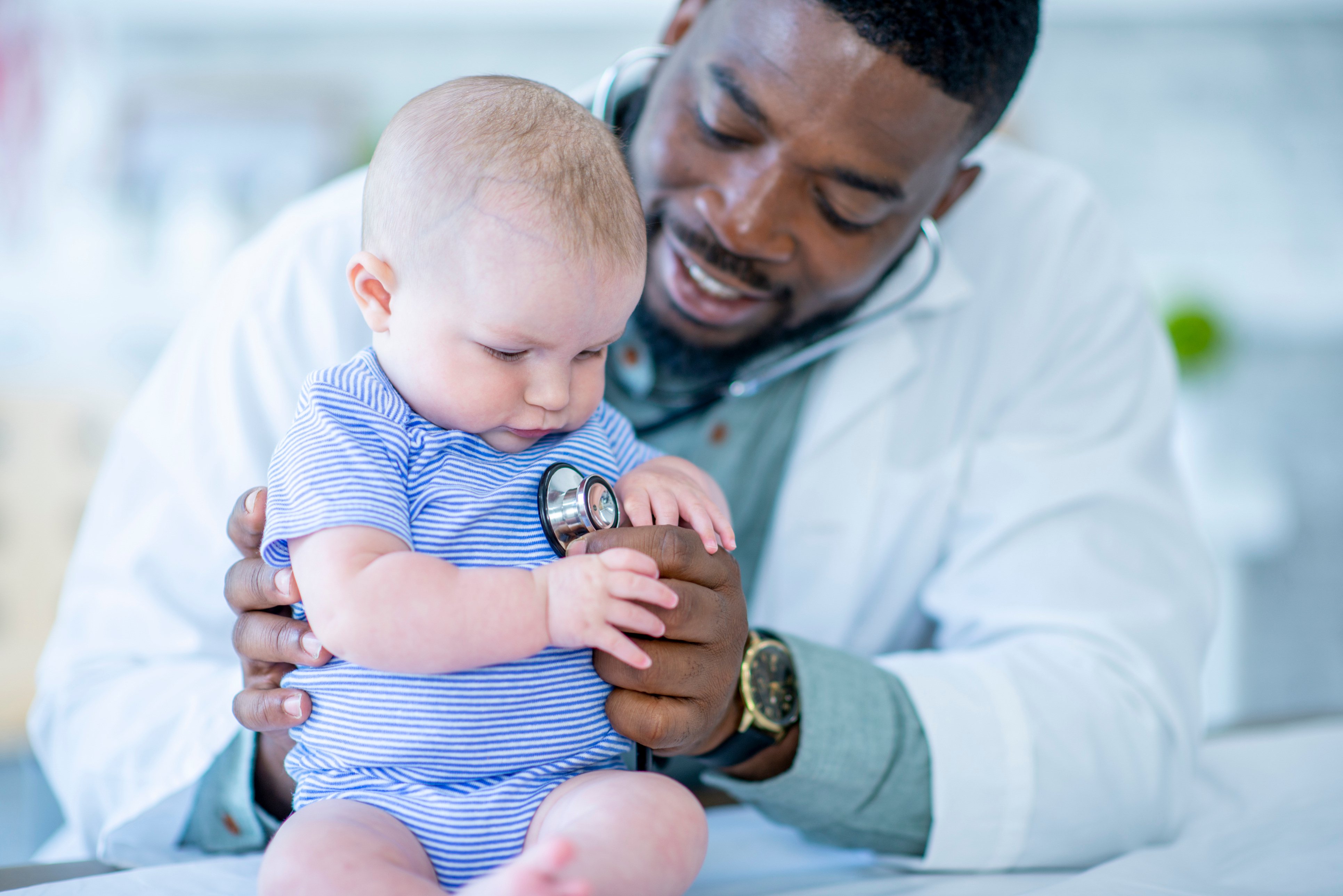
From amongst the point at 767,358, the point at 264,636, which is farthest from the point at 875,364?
the point at 264,636

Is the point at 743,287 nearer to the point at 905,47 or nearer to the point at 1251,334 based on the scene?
the point at 905,47

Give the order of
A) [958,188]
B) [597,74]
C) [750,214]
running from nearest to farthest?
1. [750,214]
2. [958,188]
3. [597,74]

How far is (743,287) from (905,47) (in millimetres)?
293

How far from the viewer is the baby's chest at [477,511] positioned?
2.15 feet

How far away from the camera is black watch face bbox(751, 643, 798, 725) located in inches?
35.3

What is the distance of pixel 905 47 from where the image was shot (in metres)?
0.95

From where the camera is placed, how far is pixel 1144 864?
0.88 m

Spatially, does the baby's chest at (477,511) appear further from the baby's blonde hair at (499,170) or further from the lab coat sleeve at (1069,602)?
the lab coat sleeve at (1069,602)

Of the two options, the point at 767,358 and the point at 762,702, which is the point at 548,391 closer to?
the point at 762,702

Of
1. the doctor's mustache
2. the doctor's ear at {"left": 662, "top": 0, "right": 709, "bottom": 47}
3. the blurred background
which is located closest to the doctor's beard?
the doctor's mustache

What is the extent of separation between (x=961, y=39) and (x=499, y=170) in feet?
1.95

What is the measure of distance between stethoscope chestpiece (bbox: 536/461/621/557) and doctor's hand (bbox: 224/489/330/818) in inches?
7.1

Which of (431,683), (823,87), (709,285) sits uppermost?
(823,87)

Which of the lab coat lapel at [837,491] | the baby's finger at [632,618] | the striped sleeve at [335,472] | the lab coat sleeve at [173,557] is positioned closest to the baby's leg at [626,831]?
the baby's finger at [632,618]
